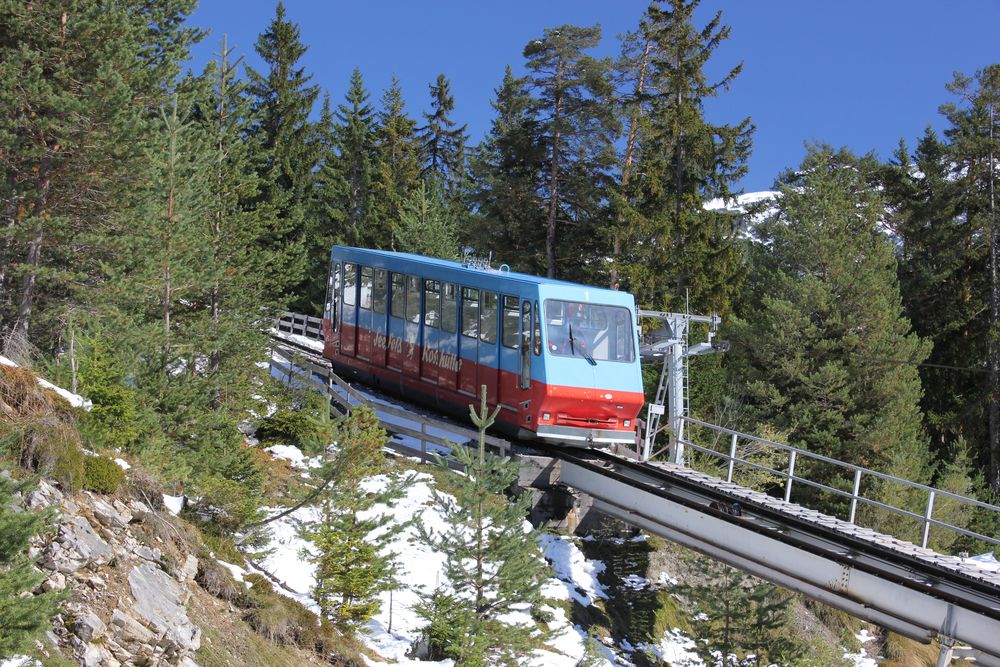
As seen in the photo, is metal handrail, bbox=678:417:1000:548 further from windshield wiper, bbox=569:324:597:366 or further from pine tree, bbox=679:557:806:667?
windshield wiper, bbox=569:324:597:366

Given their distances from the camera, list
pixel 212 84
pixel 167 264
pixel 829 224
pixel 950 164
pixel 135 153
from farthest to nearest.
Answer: pixel 950 164 < pixel 829 224 < pixel 212 84 < pixel 135 153 < pixel 167 264

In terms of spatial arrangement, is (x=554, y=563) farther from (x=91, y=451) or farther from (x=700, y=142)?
(x=700, y=142)

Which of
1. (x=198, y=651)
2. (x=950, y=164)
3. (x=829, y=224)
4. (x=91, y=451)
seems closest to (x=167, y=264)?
(x=91, y=451)

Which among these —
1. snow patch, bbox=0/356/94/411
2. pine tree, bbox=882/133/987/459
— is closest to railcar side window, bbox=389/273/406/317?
snow patch, bbox=0/356/94/411

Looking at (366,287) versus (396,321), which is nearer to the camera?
(396,321)

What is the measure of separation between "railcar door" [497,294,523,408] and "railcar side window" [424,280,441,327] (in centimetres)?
238

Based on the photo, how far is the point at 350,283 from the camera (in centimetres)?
2423

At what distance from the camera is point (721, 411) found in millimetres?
32594

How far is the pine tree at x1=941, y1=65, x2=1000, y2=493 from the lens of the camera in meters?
35.9

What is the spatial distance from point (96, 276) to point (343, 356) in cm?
861

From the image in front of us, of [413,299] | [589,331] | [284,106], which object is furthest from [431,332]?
[284,106]

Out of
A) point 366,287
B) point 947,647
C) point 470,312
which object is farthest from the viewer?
point 366,287

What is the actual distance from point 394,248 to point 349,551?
35.6 metres

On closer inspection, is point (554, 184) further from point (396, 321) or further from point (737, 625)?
point (737, 625)
